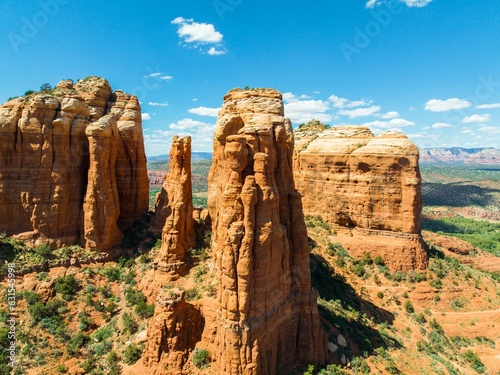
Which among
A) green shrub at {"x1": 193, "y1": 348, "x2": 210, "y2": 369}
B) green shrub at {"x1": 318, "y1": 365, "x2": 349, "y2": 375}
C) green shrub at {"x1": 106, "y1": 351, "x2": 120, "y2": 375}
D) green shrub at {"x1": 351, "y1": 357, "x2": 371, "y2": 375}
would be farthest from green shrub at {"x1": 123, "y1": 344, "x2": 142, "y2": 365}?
green shrub at {"x1": 351, "y1": 357, "x2": 371, "y2": 375}

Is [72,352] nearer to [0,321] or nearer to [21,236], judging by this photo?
[0,321]

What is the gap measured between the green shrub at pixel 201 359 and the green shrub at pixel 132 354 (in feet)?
21.9

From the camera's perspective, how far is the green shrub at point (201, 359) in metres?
23.7

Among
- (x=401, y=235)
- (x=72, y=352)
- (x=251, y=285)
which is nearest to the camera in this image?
(x=251, y=285)

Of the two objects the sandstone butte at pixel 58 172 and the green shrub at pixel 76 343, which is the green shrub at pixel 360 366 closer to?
the green shrub at pixel 76 343

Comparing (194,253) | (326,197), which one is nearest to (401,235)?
(326,197)

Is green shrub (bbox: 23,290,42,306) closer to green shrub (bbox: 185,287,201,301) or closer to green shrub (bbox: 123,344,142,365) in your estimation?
green shrub (bbox: 123,344,142,365)

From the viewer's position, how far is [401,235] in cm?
4822

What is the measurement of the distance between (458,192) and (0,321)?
219685 millimetres

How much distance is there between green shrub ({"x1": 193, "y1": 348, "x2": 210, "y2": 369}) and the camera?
77.8ft

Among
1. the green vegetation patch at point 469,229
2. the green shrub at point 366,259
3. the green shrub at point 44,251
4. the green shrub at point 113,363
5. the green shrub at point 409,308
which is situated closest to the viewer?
the green shrub at point 113,363

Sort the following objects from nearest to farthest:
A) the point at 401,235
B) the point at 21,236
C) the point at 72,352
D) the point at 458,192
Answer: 1. the point at 72,352
2. the point at 21,236
3. the point at 401,235
4. the point at 458,192

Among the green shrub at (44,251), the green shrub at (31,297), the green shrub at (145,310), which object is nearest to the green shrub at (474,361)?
the green shrub at (145,310)

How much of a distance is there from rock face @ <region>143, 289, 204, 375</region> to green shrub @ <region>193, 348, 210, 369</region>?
927 mm
